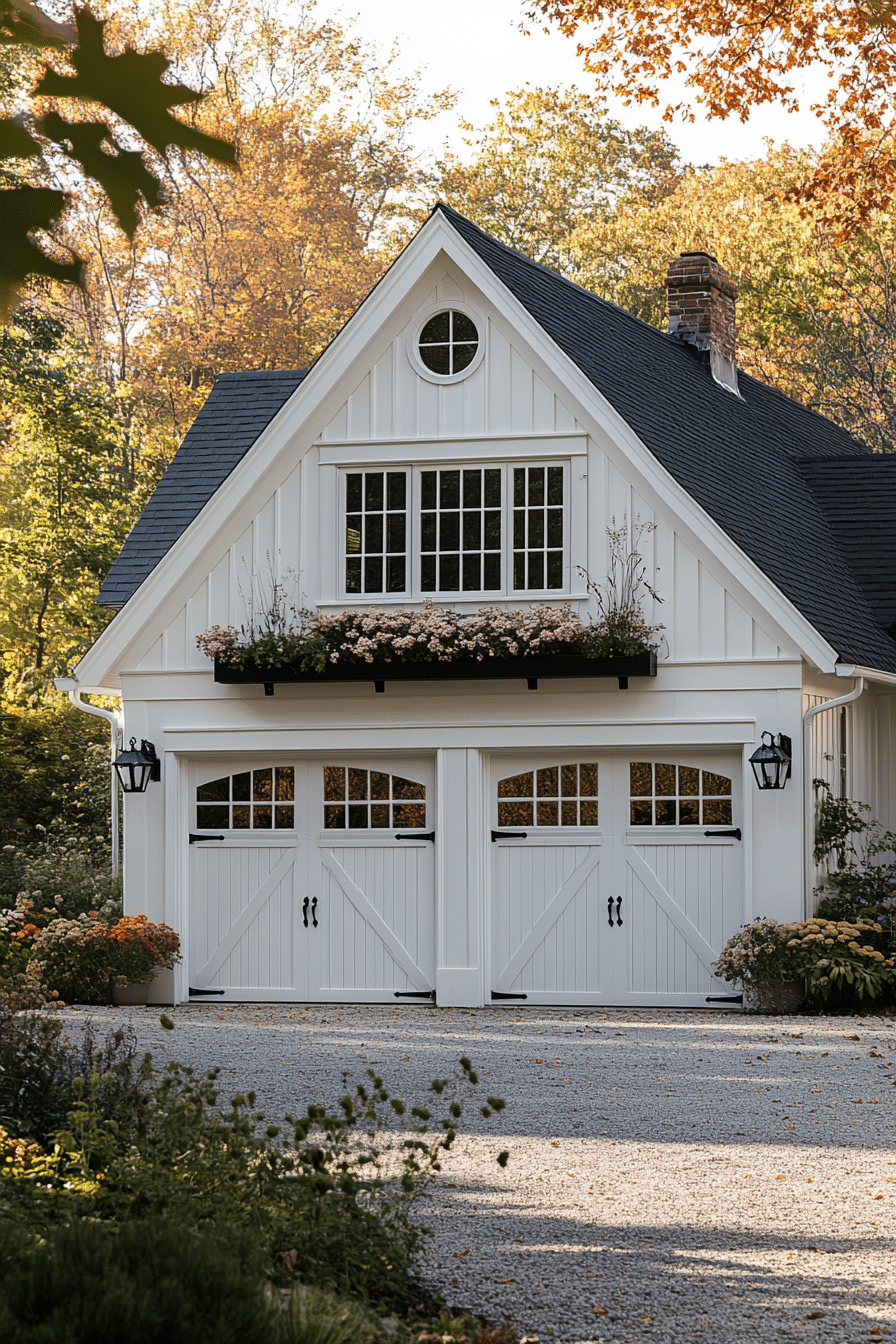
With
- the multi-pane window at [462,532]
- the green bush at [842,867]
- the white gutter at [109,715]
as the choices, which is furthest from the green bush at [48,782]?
the green bush at [842,867]

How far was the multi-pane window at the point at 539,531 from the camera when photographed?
14.4 meters

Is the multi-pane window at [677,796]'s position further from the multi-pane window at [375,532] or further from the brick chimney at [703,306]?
the brick chimney at [703,306]

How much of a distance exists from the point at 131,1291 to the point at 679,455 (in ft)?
39.0

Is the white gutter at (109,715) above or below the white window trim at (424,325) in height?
below

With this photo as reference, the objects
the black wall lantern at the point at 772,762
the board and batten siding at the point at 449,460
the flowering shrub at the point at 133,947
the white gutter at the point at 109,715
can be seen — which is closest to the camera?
the black wall lantern at the point at 772,762

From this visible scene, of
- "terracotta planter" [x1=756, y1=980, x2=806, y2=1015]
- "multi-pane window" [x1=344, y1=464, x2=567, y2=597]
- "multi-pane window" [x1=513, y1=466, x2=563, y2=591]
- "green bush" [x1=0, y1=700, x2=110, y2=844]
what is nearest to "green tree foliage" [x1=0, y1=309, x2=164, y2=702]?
"green bush" [x1=0, y1=700, x2=110, y2=844]

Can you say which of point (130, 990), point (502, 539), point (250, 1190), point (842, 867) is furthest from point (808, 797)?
point (250, 1190)

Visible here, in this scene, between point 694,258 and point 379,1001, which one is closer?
point 379,1001

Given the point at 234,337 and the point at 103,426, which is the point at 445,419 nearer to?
the point at 103,426

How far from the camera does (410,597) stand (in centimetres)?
1460

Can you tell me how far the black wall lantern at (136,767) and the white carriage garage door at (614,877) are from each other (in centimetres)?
308

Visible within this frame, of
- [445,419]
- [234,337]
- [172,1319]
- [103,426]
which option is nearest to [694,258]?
[445,419]

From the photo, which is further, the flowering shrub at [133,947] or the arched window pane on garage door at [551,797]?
the arched window pane on garage door at [551,797]

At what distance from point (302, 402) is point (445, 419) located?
1.27 metres
